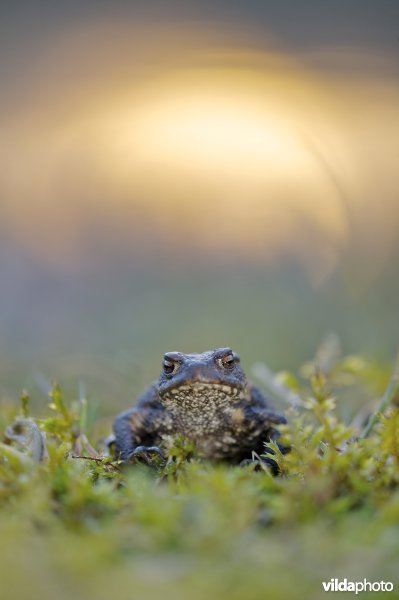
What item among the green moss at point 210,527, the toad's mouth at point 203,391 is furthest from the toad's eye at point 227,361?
the green moss at point 210,527

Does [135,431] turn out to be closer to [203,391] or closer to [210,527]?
[203,391]

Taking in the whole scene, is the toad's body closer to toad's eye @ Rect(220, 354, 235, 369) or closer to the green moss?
toad's eye @ Rect(220, 354, 235, 369)

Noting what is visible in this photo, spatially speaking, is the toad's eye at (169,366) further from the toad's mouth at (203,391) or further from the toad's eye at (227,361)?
the toad's eye at (227,361)

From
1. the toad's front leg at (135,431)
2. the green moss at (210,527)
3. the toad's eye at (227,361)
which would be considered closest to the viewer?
the green moss at (210,527)

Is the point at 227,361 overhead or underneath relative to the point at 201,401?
overhead

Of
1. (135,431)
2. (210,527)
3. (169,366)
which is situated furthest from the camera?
(135,431)

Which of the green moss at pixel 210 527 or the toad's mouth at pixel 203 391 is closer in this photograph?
the green moss at pixel 210 527

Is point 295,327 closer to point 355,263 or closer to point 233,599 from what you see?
point 355,263

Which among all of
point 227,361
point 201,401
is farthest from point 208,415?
point 227,361
